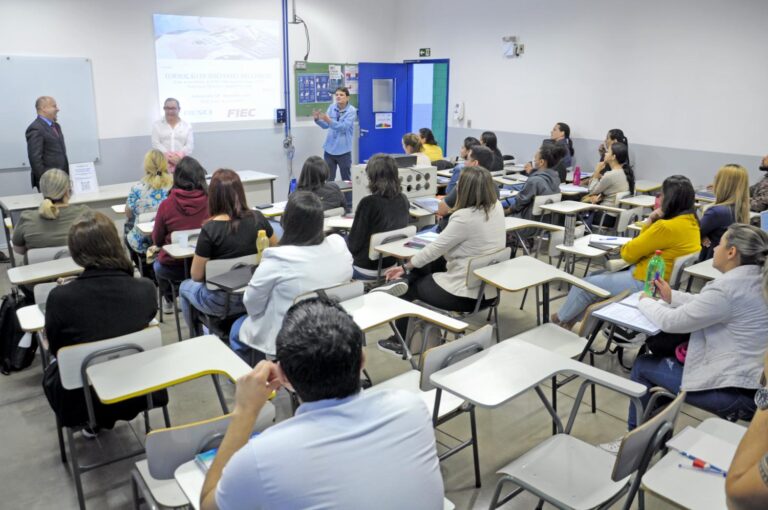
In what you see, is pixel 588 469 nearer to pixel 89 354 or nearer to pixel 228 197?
pixel 89 354

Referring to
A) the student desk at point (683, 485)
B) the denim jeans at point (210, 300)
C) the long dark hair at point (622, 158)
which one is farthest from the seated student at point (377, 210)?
the long dark hair at point (622, 158)

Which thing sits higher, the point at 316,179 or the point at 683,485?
the point at 316,179

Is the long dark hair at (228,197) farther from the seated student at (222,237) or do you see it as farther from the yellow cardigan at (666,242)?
the yellow cardigan at (666,242)

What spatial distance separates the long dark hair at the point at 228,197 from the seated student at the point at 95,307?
0.82 m

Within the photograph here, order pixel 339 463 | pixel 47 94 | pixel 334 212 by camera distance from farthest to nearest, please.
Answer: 1. pixel 47 94
2. pixel 334 212
3. pixel 339 463

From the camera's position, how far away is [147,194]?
4.64 meters

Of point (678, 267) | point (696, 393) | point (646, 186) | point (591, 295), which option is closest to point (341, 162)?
point (646, 186)

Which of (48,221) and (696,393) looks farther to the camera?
(48,221)

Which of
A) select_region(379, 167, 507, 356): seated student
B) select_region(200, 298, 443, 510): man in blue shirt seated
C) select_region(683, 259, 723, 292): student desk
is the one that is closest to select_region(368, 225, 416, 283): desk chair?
select_region(379, 167, 507, 356): seated student

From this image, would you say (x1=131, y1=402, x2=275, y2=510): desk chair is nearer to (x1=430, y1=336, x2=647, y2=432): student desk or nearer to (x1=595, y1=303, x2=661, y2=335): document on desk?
(x1=430, y1=336, x2=647, y2=432): student desk

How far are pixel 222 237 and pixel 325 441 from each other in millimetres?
2349

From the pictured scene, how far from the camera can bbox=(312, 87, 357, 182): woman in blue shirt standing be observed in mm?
8570

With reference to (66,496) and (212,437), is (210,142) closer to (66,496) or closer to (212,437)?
(66,496)

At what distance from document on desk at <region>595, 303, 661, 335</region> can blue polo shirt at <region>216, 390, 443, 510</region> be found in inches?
66.2
